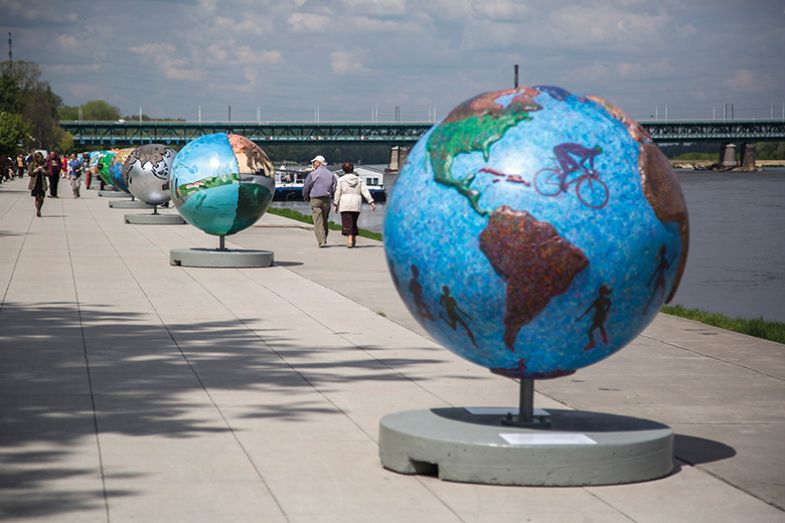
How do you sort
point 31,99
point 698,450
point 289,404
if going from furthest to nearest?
point 31,99 < point 289,404 < point 698,450

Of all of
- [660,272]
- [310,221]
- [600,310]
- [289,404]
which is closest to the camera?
[600,310]

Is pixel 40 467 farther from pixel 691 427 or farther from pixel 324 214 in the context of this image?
pixel 324 214

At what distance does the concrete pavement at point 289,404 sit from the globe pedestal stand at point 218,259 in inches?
97.1

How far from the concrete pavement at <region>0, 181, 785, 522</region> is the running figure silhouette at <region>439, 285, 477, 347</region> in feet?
2.73

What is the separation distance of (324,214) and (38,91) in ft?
463

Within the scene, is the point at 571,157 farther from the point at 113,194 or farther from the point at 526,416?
the point at 113,194

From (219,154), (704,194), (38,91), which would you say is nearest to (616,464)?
(219,154)

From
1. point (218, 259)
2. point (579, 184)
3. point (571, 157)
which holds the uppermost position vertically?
point (571, 157)

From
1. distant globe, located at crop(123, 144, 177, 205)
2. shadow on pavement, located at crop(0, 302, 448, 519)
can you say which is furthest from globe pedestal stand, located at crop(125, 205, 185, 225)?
shadow on pavement, located at crop(0, 302, 448, 519)

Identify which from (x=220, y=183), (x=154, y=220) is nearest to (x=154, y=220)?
(x=154, y=220)

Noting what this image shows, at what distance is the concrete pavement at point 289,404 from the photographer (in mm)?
6758

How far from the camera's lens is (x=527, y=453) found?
7.09 meters

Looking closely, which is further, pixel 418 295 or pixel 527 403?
pixel 527 403

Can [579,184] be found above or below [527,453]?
above
